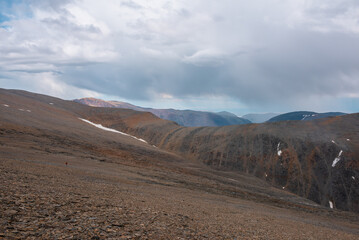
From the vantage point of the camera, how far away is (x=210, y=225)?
9.73 meters

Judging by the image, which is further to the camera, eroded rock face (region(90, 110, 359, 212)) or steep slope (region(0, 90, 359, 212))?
eroded rock face (region(90, 110, 359, 212))

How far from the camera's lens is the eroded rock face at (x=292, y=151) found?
4731 centimetres

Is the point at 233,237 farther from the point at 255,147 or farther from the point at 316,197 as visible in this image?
the point at 255,147

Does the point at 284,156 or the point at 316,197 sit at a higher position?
the point at 284,156

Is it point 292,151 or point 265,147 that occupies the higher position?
point 292,151

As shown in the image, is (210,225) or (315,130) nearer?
(210,225)

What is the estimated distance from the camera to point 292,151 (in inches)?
2218

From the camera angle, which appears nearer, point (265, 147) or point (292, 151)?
point (292, 151)

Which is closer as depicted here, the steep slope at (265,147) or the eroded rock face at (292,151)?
the steep slope at (265,147)

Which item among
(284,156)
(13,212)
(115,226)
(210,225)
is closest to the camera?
(13,212)

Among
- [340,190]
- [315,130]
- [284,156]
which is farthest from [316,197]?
[315,130]

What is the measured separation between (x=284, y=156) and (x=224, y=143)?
14.8 meters

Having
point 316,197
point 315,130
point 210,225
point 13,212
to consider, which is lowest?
point 316,197

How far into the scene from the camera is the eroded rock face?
4731 cm
